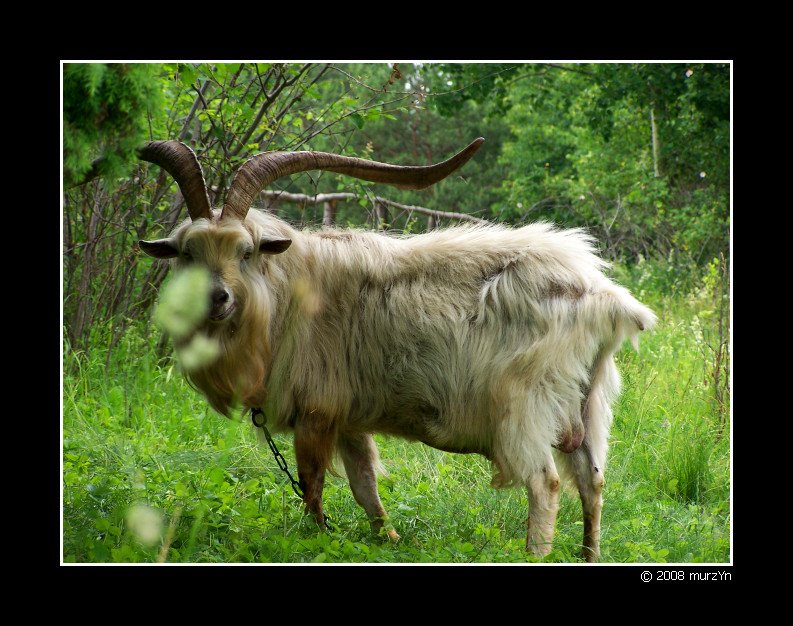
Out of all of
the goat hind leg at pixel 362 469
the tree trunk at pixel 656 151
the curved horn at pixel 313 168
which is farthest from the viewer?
the tree trunk at pixel 656 151

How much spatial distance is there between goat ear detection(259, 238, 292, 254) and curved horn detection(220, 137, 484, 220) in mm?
211

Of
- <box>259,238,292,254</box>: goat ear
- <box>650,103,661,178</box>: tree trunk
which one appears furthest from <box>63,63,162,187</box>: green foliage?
<box>650,103,661,178</box>: tree trunk

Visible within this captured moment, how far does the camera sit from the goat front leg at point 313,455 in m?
5.17

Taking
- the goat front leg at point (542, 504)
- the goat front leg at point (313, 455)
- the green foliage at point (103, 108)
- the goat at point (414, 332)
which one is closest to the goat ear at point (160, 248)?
the goat at point (414, 332)

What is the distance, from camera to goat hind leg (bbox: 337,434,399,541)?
5.59 meters

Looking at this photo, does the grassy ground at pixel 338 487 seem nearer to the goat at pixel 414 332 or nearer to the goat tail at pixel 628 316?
the goat at pixel 414 332

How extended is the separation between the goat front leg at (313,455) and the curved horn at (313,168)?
1293mm

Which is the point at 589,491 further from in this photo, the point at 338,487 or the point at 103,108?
the point at 103,108

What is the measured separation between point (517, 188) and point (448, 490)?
1458 centimetres

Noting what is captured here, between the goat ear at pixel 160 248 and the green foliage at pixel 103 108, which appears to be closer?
the green foliage at pixel 103 108

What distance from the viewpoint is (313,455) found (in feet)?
17.1

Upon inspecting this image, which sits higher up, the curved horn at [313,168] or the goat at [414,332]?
→ the curved horn at [313,168]

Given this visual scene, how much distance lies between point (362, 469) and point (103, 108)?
9.12 feet

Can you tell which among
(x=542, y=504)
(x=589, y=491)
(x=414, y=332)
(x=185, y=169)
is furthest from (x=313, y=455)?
(x=185, y=169)
